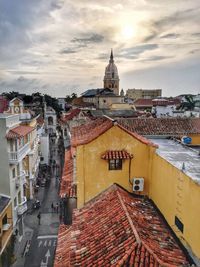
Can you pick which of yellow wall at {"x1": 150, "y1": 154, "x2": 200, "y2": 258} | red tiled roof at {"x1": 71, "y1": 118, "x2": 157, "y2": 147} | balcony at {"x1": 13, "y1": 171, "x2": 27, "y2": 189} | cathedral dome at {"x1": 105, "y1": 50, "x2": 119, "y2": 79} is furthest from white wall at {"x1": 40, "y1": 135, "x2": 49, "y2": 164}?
cathedral dome at {"x1": 105, "y1": 50, "x2": 119, "y2": 79}

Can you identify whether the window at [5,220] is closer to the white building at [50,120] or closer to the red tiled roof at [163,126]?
the red tiled roof at [163,126]

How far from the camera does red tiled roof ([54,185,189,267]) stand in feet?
25.5

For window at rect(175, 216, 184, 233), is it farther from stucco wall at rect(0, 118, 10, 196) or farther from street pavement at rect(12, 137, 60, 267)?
stucco wall at rect(0, 118, 10, 196)

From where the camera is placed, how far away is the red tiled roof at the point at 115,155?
11.7 m

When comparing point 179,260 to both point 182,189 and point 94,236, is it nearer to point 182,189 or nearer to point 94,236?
point 182,189

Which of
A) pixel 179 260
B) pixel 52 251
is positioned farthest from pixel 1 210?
pixel 179 260

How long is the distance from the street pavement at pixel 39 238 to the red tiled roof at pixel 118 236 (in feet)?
32.9

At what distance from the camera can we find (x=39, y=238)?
2342cm

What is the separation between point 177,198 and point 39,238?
17483 millimetres

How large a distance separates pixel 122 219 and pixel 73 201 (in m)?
4.42

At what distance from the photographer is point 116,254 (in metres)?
7.95

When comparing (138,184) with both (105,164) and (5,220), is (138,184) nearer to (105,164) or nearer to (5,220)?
(105,164)

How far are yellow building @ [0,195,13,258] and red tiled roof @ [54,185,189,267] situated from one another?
9160mm

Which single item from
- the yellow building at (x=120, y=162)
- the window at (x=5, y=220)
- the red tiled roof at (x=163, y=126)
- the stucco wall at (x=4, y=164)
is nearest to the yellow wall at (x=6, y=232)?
the window at (x=5, y=220)
